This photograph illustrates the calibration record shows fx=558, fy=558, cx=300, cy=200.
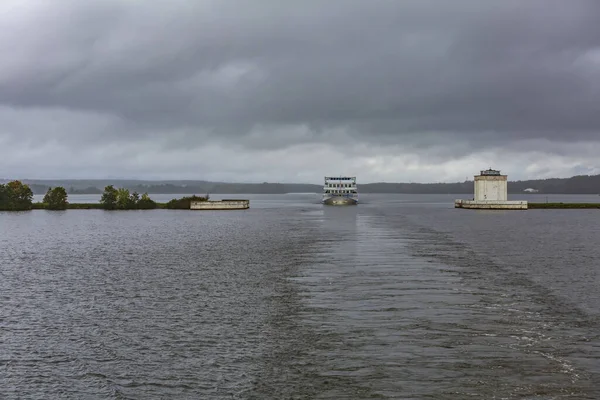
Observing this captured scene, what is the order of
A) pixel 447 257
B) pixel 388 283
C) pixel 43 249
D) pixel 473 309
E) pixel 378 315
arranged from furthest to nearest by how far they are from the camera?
1. pixel 43 249
2. pixel 447 257
3. pixel 388 283
4. pixel 473 309
5. pixel 378 315

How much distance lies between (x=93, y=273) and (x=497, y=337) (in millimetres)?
36965

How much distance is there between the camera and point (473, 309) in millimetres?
32719

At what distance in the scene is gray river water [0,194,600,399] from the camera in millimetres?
19531

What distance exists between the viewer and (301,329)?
2789 centimetres

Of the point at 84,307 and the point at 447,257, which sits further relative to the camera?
the point at 447,257

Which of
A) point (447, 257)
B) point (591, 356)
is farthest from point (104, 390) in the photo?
point (447, 257)

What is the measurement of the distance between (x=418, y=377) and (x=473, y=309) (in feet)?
45.8

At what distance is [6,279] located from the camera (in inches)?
1831

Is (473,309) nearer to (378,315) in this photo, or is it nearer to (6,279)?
(378,315)

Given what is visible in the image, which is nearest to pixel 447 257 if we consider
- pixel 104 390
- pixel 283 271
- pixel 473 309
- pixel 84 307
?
pixel 283 271

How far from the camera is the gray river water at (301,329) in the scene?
19.5 meters

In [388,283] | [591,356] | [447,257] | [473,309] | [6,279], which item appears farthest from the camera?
[447,257]

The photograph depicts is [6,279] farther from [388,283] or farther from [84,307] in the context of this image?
[388,283]

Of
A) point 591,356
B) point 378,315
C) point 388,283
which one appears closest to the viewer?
point 591,356
